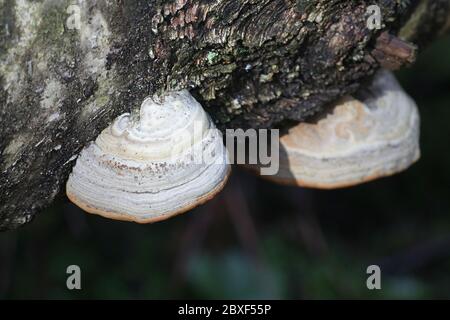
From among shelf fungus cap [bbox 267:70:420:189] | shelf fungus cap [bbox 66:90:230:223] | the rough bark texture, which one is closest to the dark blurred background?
shelf fungus cap [bbox 267:70:420:189]

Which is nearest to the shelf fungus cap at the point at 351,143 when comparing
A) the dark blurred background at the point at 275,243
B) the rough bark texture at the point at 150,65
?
the rough bark texture at the point at 150,65

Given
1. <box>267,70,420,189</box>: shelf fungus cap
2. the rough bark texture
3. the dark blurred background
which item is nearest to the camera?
the rough bark texture

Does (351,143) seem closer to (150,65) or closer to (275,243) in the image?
(150,65)

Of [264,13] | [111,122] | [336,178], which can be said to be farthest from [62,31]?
[336,178]

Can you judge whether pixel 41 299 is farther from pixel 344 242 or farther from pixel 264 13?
pixel 264 13

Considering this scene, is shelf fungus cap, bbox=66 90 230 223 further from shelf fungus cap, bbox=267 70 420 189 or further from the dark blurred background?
the dark blurred background

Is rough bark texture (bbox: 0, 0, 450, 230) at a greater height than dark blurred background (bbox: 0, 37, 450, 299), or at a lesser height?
lesser

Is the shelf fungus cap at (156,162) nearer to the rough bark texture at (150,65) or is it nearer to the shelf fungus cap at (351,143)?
the rough bark texture at (150,65)
